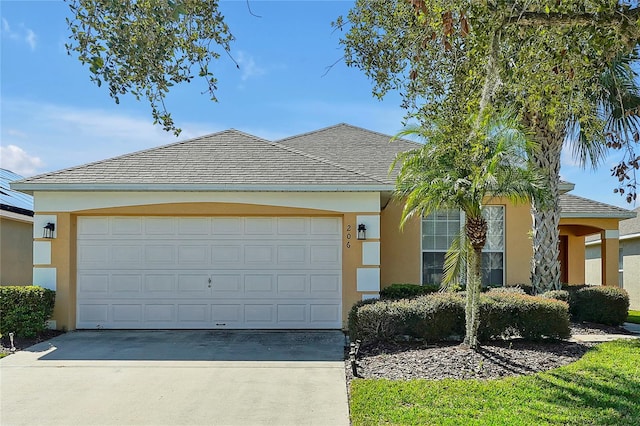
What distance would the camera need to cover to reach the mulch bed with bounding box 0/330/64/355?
32.2 feet

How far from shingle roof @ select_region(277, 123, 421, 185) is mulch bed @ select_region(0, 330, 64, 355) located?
8.20m

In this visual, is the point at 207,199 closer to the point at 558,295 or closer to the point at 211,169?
the point at 211,169

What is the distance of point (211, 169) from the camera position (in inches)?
467

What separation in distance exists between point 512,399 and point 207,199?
736 cm

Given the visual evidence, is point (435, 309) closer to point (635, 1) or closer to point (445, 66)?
point (445, 66)

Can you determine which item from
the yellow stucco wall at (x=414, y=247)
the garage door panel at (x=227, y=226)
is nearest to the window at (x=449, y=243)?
the yellow stucco wall at (x=414, y=247)

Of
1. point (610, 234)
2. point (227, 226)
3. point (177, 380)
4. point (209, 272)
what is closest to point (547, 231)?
point (610, 234)

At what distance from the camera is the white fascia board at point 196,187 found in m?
11.2

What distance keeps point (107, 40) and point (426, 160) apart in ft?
16.8

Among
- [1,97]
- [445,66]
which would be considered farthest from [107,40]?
[1,97]

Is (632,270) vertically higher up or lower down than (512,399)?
higher up

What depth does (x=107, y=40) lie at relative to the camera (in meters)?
5.35

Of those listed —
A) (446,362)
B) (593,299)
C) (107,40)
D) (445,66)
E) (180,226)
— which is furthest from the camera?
(593,299)

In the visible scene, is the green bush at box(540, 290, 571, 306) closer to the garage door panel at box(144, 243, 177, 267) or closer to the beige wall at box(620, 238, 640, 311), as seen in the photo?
the garage door panel at box(144, 243, 177, 267)
